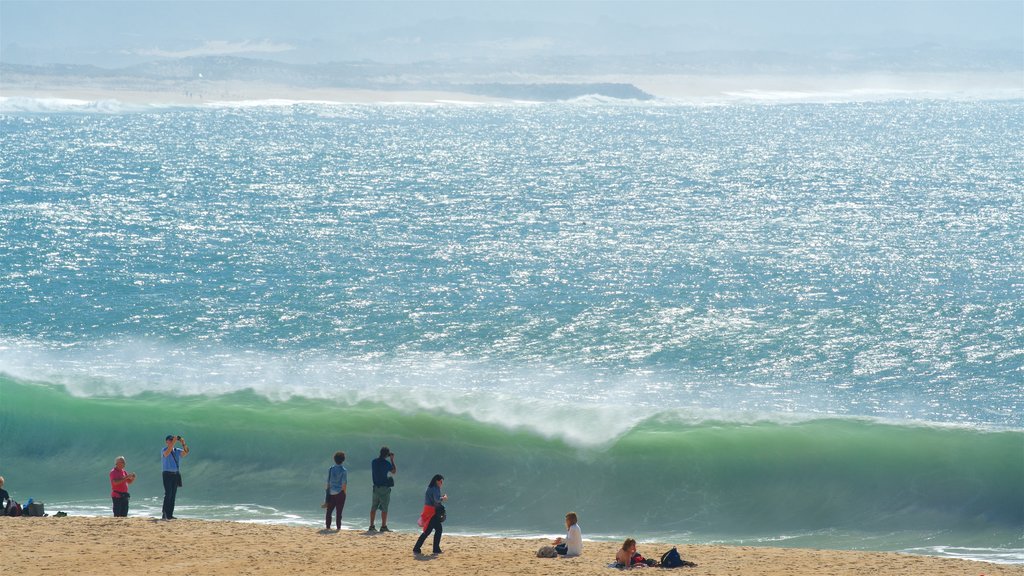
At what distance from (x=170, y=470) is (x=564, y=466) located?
845 centimetres

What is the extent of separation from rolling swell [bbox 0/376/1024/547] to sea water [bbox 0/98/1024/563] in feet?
0.22

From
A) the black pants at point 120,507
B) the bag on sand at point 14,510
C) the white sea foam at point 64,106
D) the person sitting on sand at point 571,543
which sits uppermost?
the white sea foam at point 64,106

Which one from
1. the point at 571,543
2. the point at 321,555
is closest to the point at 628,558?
the point at 571,543

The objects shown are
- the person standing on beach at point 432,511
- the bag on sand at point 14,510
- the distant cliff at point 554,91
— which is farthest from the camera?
the distant cliff at point 554,91

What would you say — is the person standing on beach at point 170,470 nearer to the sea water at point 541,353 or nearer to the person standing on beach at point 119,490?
the person standing on beach at point 119,490

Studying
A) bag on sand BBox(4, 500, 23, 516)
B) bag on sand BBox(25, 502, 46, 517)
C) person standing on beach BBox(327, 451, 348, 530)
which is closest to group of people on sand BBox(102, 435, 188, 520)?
bag on sand BBox(25, 502, 46, 517)

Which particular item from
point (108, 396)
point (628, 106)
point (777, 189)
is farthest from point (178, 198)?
point (628, 106)

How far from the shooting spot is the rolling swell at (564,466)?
954 inches

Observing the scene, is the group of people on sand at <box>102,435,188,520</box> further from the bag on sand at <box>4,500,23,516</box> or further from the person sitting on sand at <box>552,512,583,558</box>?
the person sitting on sand at <box>552,512,583,558</box>

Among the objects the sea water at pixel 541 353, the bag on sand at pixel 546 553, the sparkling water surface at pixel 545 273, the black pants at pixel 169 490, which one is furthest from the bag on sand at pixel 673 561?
the sparkling water surface at pixel 545 273

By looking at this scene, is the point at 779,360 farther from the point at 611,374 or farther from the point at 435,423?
the point at 435,423

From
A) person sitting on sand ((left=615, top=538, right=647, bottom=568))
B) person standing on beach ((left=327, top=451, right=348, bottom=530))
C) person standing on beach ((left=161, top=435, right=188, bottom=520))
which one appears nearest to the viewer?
person sitting on sand ((left=615, top=538, right=647, bottom=568))

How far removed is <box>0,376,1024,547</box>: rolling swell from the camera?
2423 centimetres

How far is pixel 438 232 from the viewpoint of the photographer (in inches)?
2164
